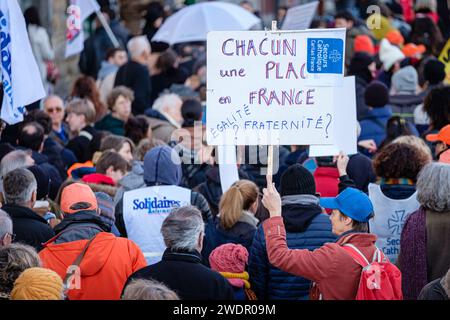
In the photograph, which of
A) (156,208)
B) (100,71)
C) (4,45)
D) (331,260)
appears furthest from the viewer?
(100,71)

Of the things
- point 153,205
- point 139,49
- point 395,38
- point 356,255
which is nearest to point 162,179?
point 153,205

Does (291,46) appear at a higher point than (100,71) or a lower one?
higher

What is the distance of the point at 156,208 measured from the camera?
8406mm

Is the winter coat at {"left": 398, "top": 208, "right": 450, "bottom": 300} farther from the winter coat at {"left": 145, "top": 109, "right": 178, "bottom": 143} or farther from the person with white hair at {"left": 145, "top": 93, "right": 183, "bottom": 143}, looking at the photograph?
the person with white hair at {"left": 145, "top": 93, "right": 183, "bottom": 143}

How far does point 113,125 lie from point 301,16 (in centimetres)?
399

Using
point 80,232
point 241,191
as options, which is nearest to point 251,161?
point 241,191

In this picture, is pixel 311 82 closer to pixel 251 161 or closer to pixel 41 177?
pixel 251 161

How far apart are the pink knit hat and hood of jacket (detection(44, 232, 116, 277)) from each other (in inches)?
29.3

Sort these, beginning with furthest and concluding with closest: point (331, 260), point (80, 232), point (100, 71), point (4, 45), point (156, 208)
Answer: point (100, 71)
point (4, 45)
point (156, 208)
point (80, 232)
point (331, 260)

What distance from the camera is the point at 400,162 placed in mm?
8797

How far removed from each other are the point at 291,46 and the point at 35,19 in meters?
9.95

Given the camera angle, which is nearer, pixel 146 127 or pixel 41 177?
pixel 41 177

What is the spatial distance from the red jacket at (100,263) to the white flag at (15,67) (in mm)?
2125

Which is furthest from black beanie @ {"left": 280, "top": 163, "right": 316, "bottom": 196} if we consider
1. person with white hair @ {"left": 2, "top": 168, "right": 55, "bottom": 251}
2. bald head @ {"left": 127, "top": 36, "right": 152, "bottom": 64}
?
bald head @ {"left": 127, "top": 36, "right": 152, "bottom": 64}
